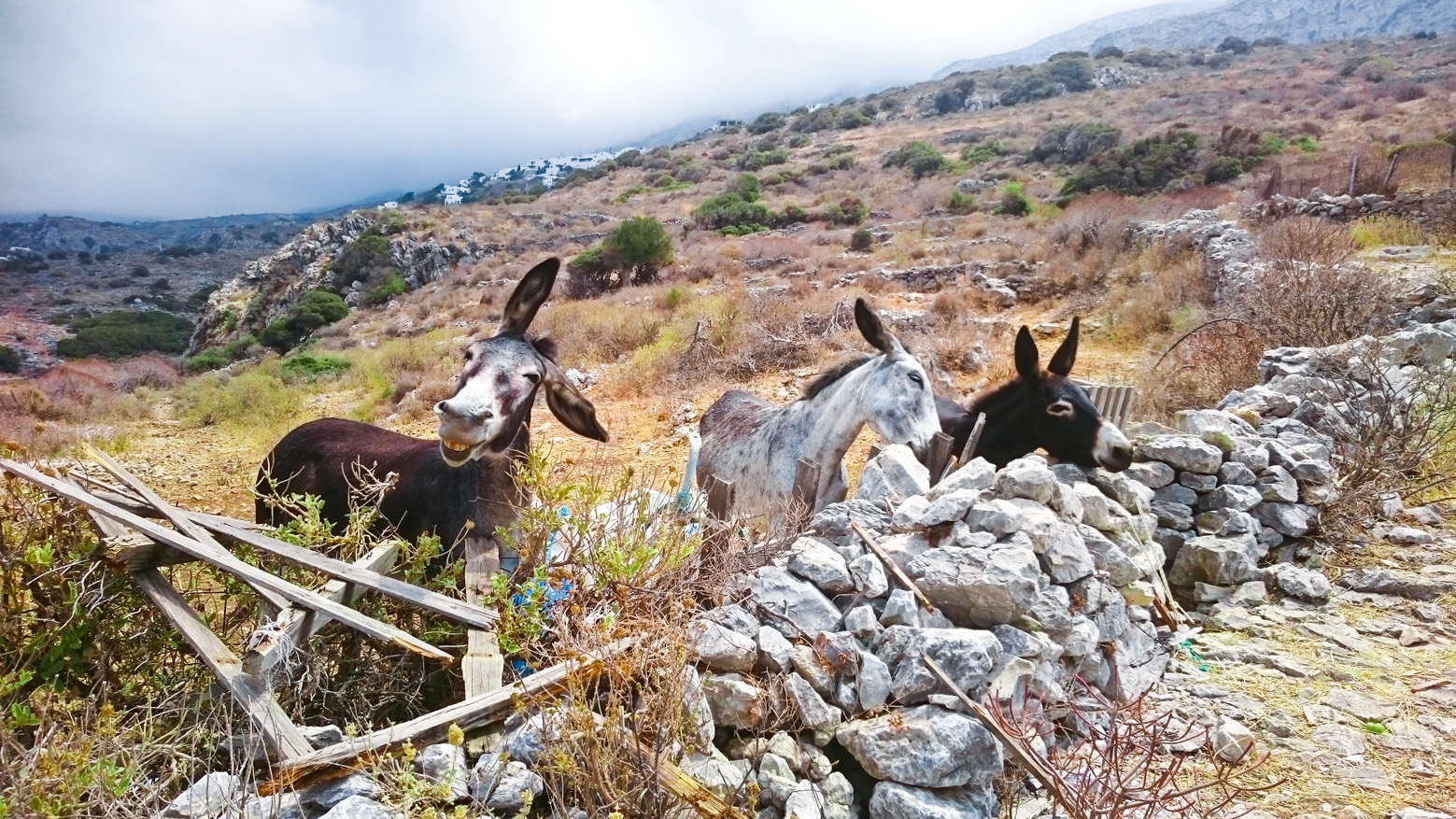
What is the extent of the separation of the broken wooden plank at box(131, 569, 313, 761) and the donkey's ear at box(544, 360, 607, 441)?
173 centimetres

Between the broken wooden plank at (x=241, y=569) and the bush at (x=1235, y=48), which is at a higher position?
the bush at (x=1235, y=48)

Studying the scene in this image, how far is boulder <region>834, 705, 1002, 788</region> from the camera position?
219 centimetres

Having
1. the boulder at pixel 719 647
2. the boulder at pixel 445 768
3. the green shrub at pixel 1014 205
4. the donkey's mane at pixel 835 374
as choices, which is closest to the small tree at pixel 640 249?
the green shrub at pixel 1014 205

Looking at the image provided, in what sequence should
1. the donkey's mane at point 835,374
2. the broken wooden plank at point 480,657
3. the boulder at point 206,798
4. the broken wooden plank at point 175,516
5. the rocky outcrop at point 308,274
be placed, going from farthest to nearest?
1. the rocky outcrop at point 308,274
2. the donkey's mane at point 835,374
3. the broken wooden plank at point 175,516
4. the broken wooden plank at point 480,657
5. the boulder at point 206,798

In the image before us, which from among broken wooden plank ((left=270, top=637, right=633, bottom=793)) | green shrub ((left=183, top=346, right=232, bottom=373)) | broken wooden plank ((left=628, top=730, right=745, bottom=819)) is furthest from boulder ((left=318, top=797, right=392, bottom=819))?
green shrub ((left=183, top=346, right=232, bottom=373))

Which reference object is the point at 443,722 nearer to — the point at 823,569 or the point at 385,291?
the point at 823,569

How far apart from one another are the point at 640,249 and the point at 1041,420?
726 inches

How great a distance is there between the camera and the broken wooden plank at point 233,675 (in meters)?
1.84

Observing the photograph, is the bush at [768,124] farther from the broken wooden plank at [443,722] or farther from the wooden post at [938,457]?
the broken wooden plank at [443,722]

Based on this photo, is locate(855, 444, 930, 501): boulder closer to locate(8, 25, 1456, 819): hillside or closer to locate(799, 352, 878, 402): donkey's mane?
locate(8, 25, 1456, 819): hillside

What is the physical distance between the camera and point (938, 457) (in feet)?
13.7

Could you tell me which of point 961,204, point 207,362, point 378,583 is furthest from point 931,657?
point 207,362

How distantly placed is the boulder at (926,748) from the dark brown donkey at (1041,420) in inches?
115

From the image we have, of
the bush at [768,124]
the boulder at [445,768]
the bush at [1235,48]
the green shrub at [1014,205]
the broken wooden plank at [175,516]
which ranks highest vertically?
the bush at [768,124]
